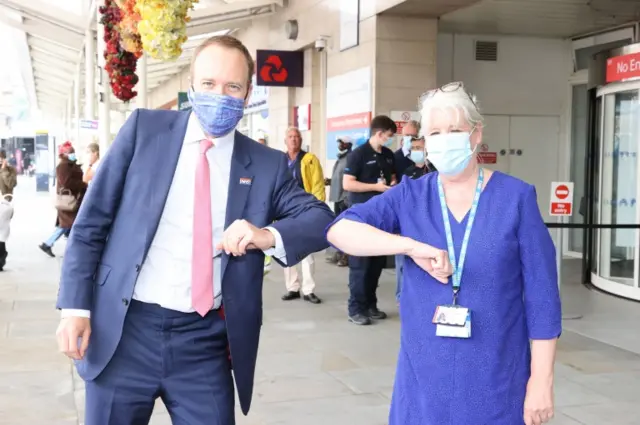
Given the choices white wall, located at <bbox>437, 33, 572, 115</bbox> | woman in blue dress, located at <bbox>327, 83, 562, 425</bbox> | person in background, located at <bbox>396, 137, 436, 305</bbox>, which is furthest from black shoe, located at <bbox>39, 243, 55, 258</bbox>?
woman in blue dress, located at <bbox>327, 83, 562, 425</bbox>

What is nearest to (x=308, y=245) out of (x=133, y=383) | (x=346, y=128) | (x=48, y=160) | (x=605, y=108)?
(x=133, y=383)

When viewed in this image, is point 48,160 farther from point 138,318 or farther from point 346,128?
point 138,318

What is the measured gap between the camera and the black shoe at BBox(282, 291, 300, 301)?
898cm

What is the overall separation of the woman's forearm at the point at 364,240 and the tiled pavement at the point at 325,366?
2540 millimetres

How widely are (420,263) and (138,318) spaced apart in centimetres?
89

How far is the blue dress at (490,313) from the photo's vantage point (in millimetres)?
2273

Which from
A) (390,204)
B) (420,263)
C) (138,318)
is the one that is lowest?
(138,318)

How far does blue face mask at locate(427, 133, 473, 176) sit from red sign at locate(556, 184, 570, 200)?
234 inches

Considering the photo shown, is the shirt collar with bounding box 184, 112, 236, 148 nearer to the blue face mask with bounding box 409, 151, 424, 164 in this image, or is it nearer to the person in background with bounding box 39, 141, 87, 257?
the blue face mask with bounding box 409, 151, 424, 164

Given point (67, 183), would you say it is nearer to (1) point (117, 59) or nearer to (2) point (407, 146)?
(2) point (407, 146)

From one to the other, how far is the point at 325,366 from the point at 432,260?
3946 millimetres

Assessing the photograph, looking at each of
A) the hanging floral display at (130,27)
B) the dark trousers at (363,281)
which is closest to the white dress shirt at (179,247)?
the hanging floral display at (130,27)

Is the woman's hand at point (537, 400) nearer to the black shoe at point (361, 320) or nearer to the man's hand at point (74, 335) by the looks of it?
the man's hand at point (74, 335)

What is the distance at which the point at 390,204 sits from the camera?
2.45m
